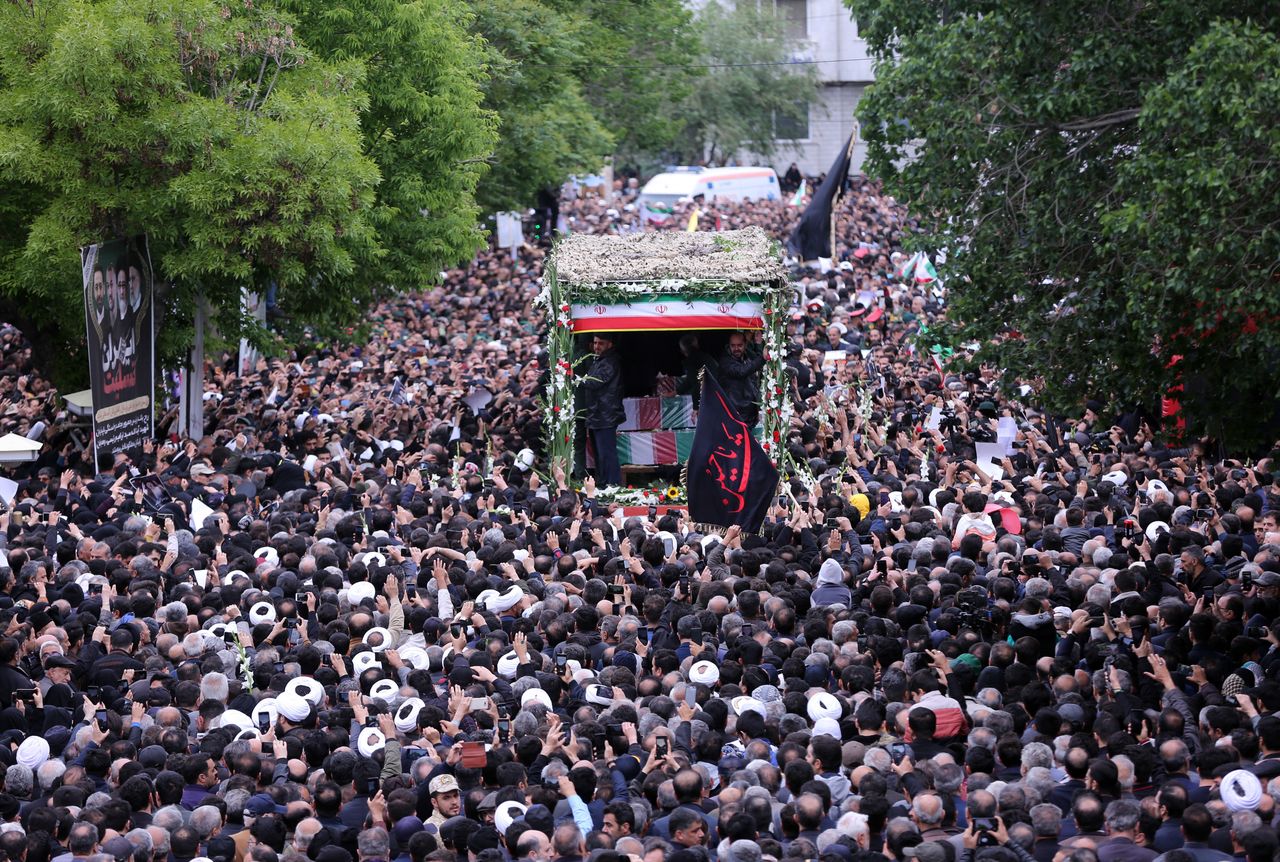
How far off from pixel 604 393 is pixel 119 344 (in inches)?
213

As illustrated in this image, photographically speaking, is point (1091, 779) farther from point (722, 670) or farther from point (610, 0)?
point (610, 0)

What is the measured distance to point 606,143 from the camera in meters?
32.9

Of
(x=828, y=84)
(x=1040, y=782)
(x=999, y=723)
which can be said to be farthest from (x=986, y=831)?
(x=828, y=84)

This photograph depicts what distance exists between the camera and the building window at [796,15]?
59406mm

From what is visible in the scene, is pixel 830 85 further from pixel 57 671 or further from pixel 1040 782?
pixel 1040 782

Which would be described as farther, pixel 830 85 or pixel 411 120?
pixel 830 85

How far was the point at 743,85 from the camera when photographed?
182 ft

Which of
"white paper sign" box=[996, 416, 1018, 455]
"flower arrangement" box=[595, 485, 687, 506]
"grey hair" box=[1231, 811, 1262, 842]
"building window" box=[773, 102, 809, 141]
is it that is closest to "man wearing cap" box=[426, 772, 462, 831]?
"grey hair" box=[1231, 811, 1262, 842]

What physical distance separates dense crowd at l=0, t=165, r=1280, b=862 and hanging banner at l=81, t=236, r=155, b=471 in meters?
0.47

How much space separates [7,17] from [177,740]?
11.1 meters

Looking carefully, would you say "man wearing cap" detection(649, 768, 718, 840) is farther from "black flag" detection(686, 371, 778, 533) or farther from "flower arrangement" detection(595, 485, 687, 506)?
"flower arrangement" detection(595, 485, 687, 506)

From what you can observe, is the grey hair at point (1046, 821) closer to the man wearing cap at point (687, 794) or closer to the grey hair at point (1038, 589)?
the man wearing cap at point (687, 794)

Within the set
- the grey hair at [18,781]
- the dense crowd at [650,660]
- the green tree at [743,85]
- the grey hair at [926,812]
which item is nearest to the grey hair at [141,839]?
the dense crowd at [650,660]

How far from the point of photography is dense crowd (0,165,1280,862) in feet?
26.3
